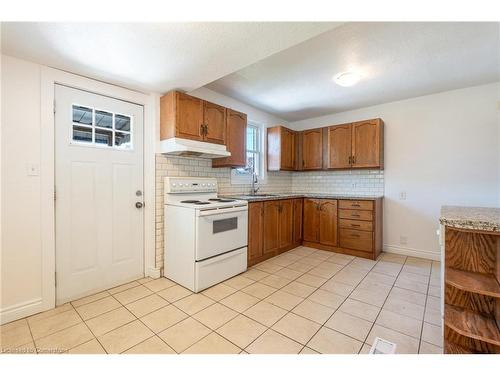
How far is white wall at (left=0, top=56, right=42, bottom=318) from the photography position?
187 cm

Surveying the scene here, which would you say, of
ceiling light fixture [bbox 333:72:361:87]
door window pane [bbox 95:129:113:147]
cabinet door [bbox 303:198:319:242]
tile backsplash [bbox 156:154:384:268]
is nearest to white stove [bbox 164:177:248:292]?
tile backsplash [bbox 156:154:384:268]

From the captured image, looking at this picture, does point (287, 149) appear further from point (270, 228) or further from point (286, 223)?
point (270, 228)

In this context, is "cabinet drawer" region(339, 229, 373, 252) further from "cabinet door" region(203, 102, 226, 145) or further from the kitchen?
"cabinet door" region(203, 102, 226, 145)

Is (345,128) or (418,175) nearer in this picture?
(418,175)

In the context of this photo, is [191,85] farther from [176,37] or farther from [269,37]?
[269,37]

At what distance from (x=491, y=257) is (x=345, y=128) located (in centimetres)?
279

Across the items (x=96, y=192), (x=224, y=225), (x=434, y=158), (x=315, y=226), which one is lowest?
(x=315, y=226)

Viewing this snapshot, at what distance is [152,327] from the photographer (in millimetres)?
1776

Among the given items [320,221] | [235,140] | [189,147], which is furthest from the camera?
[320,221]

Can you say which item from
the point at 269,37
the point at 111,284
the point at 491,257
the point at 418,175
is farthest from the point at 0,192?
the point at 418,175

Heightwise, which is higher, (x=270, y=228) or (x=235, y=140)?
(x=235, y=140)

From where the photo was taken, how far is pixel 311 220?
388 centimetres

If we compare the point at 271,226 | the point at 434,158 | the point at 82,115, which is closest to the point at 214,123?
the point at 82,115

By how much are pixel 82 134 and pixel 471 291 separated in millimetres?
3211
